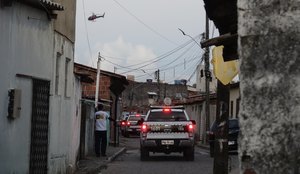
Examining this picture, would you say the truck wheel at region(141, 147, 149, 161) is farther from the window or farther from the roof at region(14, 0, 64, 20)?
the roof at region(14, 0, 64, 20)

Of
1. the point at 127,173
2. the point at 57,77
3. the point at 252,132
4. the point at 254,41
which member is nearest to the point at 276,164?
the point at 252,132

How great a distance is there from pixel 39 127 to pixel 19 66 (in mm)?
1621

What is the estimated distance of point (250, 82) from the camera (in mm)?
2682

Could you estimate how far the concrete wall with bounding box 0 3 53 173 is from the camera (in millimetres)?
9250

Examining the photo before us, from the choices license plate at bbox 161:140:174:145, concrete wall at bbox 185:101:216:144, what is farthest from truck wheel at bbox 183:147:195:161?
concrete wall at bbox 185:101:216:144

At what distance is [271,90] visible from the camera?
8.64 ft

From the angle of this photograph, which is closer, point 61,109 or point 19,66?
point 19,66

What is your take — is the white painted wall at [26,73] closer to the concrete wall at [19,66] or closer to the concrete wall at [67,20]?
the concrete wall at [19,66]

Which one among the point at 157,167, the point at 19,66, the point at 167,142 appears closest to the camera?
the point at 19,66

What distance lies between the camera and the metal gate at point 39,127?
10672 mm

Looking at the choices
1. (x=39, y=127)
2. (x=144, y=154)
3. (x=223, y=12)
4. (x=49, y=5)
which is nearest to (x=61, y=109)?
(x=39, y=127)

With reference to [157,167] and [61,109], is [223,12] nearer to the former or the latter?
[61,109]

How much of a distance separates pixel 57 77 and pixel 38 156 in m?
2.23

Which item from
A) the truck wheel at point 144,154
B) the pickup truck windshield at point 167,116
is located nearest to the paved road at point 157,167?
the truck wheel at point 144,154
